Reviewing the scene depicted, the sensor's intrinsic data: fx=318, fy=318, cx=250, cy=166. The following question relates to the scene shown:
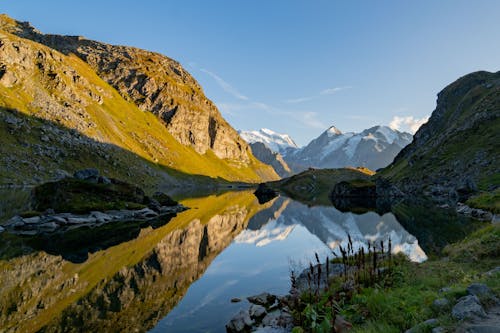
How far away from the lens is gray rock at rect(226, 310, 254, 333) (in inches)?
608

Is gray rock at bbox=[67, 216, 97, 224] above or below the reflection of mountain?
above

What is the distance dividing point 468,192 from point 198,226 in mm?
64521

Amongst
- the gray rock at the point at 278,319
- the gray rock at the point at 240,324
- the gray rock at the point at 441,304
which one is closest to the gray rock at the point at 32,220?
the gray rock at the point at 240,324

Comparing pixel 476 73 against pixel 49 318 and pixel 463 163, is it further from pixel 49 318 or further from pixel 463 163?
pixel 49 318

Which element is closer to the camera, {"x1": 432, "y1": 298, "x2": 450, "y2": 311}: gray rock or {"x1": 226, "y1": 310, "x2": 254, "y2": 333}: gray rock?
{"x1": 432, "y1": 298, "x2": 450, "y2": 311}: gray rock

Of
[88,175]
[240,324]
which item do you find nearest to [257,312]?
[240,324]

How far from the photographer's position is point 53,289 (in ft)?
69.7

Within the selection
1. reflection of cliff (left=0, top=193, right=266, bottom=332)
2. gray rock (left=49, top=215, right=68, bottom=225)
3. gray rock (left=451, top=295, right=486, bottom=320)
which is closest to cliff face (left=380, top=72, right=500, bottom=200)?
reflection of cliff (left=0, top=193, right=266, bottom=332)

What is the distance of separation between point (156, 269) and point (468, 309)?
2275cm

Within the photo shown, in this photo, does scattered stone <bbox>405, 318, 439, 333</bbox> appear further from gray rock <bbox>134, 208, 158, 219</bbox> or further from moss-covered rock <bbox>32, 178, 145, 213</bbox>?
gray rock <bbox>134, 208, 158, 219</bbox>

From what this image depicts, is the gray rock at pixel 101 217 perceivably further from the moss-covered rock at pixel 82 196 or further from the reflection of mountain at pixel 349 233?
the reflection of mountain at pixel 349 233

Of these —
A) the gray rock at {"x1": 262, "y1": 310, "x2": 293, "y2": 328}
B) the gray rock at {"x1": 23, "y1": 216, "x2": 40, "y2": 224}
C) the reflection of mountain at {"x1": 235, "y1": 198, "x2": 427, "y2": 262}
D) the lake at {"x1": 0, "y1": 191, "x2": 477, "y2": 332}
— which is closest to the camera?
the gray rock at {"x1": 262, "y1": 310, "x2": 293, "y2": 328}

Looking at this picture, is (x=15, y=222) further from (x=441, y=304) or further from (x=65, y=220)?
(x=441, y=304)

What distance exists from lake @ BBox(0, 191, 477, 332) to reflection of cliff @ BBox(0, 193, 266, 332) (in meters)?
0.06
